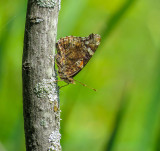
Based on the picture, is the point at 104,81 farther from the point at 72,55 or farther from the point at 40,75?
the point at 40,75

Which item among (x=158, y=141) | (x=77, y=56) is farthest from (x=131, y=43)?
(x=77, y=56)

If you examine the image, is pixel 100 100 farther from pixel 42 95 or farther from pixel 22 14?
pixel 42 95

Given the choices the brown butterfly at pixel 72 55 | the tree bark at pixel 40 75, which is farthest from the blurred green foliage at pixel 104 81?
the tree bark at pixel 40 75

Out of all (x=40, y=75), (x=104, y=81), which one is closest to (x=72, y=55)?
(x=40, y=75)

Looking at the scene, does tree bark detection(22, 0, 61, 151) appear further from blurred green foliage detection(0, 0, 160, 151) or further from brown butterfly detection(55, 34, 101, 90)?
blurred green foliage detection(0, 0, 160, 151)

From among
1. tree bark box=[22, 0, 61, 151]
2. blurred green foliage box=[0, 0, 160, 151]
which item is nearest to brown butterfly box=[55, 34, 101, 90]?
tree bark box=[22, 0, 61, 151]

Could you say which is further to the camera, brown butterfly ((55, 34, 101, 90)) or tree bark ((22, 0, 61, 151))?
brown butterfly ((55, 34, 101, 90))
